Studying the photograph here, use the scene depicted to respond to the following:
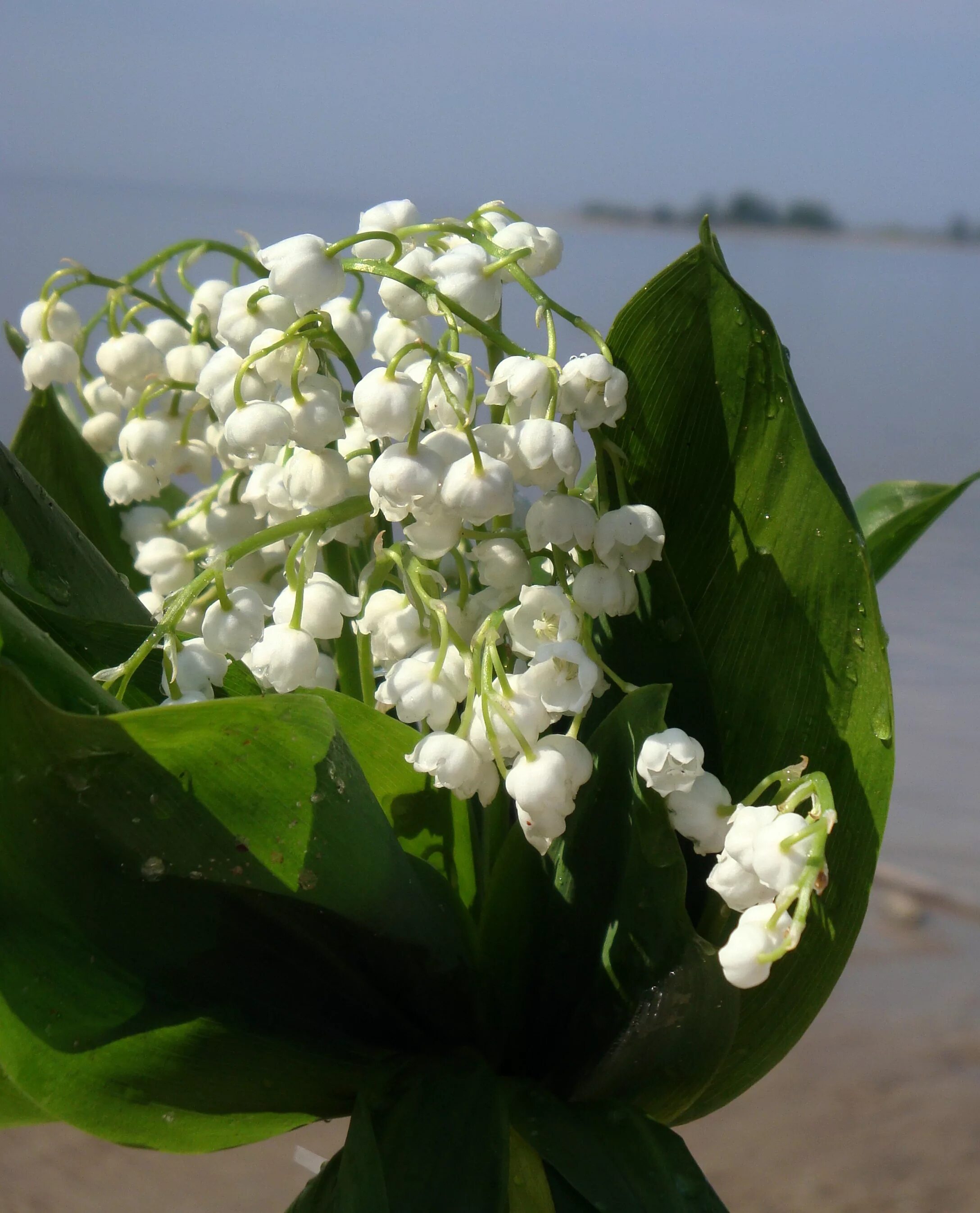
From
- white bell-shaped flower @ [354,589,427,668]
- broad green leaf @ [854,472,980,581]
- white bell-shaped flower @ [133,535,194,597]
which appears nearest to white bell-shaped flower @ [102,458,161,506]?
white bell-shaped flower @ [133,535,194,597]

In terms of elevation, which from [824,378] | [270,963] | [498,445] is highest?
[498,445]

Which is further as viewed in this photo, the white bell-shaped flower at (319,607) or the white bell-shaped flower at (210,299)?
the white bell-shaped flower at (210,299)

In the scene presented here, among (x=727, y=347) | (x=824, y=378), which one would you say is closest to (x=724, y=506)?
(x=727, y=347)

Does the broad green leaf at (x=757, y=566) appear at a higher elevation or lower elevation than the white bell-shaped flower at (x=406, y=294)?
lower

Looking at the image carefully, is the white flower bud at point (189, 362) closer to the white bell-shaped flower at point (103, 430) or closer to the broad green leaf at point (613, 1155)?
the white bell-shaped flower at point (103, 430)

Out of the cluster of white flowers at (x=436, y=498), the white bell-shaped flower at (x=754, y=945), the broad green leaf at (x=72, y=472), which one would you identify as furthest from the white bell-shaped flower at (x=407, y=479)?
the broad green leaf at (x=72, y=472)

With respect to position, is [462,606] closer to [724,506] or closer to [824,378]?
[724,506]
